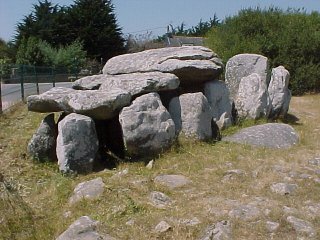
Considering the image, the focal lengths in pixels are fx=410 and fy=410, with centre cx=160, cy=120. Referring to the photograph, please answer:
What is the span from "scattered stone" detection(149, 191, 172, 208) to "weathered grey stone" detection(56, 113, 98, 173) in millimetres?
1308

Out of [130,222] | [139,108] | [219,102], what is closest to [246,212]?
[130,222]

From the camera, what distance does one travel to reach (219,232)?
3555mm

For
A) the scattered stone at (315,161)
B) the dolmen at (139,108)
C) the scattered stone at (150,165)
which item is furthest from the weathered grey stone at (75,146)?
the scattered stone at (315,161)

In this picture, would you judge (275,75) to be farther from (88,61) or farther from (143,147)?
(88,61)

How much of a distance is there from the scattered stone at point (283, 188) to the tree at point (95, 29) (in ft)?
84.9

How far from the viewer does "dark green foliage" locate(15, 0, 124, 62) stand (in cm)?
2933

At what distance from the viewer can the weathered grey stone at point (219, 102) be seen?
7283 millimetres

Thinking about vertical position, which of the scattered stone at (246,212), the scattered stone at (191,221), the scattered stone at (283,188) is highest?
the scattered stone at (283,188)

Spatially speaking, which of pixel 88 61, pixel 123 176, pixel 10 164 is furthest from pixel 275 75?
pixel 88 61

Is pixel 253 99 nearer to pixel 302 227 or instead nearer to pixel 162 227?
pixel 302 227

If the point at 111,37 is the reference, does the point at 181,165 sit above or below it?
below

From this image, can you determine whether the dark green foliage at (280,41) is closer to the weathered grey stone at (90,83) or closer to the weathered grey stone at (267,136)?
the weathered grey stone at (267,136)

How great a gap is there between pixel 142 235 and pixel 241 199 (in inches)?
47.9

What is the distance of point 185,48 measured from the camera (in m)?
7.65
